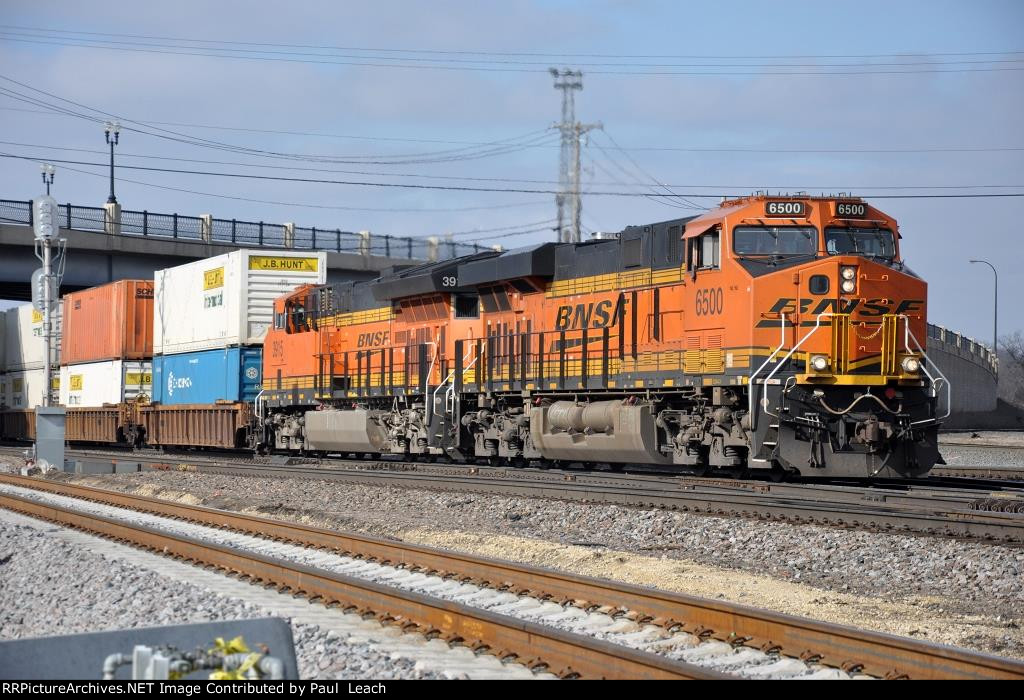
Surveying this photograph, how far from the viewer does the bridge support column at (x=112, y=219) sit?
125ft

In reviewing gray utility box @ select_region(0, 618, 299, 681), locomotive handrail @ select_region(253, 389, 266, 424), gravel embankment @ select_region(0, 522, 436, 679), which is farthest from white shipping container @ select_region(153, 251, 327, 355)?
gray utility box @ select_region(0, 618, 299, 681)

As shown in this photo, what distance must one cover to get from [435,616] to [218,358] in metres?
21.9

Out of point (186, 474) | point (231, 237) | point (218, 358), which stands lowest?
point (186, 474)

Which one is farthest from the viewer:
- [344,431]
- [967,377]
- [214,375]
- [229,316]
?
[967,377]

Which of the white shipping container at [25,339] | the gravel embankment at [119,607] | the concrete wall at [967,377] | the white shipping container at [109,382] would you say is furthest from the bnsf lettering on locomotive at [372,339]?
the concrete wall at [967,377]

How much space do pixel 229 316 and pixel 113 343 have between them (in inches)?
261

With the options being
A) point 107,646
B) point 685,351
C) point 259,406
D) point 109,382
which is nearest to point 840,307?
point 685,351

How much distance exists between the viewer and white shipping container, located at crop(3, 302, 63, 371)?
3603cm

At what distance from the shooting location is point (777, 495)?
13195 millimetres

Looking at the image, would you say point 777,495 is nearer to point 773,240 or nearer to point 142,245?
point 773,240

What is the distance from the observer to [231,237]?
136ft

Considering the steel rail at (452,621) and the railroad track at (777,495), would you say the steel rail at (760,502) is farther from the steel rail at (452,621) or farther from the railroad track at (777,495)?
the steel rail at (452,621)
